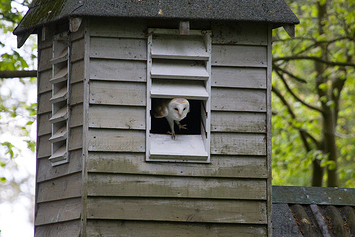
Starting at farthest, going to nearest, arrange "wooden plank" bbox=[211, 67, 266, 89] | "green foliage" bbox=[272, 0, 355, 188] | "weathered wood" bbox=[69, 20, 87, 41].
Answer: "green foliage" bbox=[272, 0, 355, 188], "wooden plank" bbox=[211, 67, 266, 89], "weathered wood" bbox=[69, 20, 87, 41]

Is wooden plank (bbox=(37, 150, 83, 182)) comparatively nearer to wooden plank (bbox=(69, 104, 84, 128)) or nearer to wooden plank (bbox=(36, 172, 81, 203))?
wooden plank (bbox=(36, 172, 81, 203))

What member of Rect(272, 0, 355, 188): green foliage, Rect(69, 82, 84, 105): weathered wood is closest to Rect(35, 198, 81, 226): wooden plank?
Rect(69, 82, 84, 105): weathered wood

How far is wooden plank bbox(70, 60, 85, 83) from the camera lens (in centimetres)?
547

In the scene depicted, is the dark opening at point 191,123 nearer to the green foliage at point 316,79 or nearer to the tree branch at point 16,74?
the tree branch at point 16,74

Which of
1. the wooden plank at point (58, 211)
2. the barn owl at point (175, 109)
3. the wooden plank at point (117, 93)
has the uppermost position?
the wooden plank at point (117, 93)

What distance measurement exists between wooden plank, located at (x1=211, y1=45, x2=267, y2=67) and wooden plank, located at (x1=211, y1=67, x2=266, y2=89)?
0.05 meters


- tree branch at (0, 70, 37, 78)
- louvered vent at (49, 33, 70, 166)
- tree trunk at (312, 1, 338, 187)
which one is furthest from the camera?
tree trunk at (312, 1, 338, 187)

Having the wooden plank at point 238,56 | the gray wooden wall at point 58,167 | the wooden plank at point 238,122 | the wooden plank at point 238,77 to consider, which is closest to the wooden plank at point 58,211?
the gray wooden wall at point 58,167

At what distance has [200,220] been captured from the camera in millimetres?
5328

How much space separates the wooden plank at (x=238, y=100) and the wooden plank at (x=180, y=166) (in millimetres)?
509

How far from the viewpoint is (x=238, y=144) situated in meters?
5.55

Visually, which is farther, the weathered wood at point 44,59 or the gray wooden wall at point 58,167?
the weathered wood at point 44,59

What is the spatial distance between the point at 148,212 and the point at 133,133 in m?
0.79

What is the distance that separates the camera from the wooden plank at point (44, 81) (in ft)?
20.5
